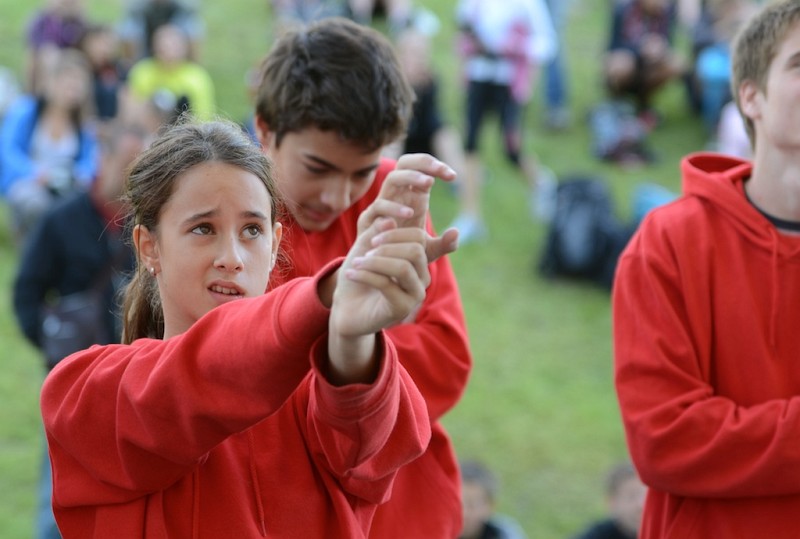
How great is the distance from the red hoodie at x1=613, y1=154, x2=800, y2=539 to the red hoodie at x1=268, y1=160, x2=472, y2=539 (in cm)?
39

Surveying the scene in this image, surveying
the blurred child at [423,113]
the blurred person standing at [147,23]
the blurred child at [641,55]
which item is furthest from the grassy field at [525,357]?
the blurred person standing at [147,23]

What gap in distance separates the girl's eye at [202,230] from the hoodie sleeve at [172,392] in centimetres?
22

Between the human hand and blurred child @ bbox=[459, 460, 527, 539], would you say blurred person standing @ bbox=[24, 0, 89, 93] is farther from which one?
the human hand

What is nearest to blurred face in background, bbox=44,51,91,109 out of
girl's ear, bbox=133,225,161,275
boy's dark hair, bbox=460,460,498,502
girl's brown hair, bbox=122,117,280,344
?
boy's dark hair, bbox=460,460,498,502

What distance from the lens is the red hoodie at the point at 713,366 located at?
247cm

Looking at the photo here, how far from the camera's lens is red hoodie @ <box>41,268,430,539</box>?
1709 mm

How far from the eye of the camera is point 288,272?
265 cm

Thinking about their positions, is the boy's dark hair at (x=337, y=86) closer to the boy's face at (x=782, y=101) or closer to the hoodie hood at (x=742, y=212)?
the hoodie hood at (x=742, y=212)

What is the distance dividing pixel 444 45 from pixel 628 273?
38.6 feet

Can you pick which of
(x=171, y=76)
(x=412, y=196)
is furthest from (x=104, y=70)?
(x=412, y=196)

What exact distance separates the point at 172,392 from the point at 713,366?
1.37 metres

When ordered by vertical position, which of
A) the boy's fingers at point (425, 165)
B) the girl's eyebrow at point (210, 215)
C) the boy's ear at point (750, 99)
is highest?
the boy's fingers at point (425, 165)

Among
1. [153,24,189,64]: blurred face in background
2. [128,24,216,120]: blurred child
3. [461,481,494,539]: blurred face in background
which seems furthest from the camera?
[153,24,189,64]: blurred face in background

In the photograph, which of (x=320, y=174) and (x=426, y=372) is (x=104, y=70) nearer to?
(x=320, y=174)
